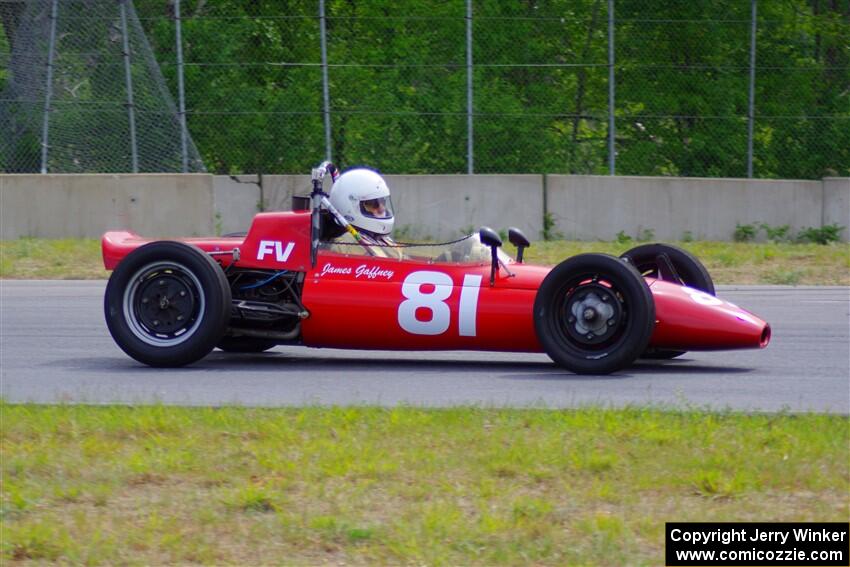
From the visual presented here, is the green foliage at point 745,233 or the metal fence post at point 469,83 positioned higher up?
the metal fence post at point 469,83

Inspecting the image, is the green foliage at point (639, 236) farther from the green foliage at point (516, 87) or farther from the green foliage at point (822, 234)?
the green foliage at point (822, 234)

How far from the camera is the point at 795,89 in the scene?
1759cm

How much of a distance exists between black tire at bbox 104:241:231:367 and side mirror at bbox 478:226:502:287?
175 centimetres

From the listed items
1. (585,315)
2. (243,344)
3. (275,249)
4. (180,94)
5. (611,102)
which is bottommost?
(243,344)

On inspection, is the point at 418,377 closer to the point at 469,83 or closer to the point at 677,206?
the point at 677,206

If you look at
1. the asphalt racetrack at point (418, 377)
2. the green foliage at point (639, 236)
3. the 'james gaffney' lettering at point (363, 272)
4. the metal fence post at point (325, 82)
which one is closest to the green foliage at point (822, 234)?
the green foliage at point (639, 236)

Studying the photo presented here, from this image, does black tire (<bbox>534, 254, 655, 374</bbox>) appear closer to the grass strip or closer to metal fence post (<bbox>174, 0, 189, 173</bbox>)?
the grass strip

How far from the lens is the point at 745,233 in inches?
661

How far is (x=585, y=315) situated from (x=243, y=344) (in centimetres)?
271

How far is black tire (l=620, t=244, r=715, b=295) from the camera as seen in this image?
8.82 meters

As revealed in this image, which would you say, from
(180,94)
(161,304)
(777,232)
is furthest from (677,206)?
(161,304)

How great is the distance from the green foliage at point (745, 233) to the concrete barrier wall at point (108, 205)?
7.02 metres

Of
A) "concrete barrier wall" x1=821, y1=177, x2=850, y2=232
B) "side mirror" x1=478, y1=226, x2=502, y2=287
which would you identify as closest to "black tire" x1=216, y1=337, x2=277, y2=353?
"side mirror" x1=478, y1=226, x2=502, y2=287

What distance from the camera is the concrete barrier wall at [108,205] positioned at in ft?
54.3
